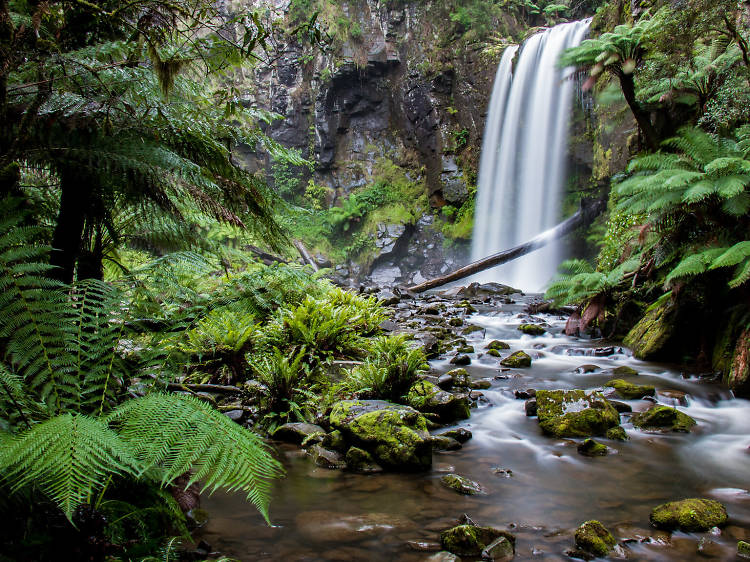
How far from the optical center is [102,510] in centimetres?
131

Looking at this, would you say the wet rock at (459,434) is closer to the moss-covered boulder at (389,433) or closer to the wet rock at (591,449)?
the moss-covered boulder at (389,433)

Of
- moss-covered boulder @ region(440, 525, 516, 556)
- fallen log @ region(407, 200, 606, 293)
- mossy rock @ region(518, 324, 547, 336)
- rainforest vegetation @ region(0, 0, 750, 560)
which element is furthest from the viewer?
fallen log @ region(407, 200, 606, 293)

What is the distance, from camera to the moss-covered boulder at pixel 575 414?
363cm

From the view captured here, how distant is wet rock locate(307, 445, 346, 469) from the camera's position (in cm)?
293

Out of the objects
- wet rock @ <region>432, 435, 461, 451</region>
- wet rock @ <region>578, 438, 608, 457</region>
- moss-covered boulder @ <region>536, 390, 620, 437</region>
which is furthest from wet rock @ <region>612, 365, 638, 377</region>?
wet rock @ <region>432, 435, 461, 451</region>

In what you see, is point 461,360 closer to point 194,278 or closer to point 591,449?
point 591,449

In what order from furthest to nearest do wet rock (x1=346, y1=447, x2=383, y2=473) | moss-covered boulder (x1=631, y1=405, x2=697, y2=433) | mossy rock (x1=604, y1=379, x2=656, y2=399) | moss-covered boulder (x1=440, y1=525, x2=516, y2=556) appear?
mossy rock (x1=604, y1=379, x2=656, y2=399), moss-covered boulder (x1=631, y1=405, x2=697, y2=433), wet rock (x1=346, y1=447, x2=383, y2=473), moss-covered boulder (x1=440, y1=525, x2=516, y2=556)

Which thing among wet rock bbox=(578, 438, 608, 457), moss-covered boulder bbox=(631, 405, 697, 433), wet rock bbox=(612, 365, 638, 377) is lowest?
wet rock bbox=(578, 438, 608, 457)

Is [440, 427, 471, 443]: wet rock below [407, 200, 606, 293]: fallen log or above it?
below

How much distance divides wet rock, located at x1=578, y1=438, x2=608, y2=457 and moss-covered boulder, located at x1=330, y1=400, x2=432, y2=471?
1.22m

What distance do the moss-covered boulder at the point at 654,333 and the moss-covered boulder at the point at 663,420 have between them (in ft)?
7.22

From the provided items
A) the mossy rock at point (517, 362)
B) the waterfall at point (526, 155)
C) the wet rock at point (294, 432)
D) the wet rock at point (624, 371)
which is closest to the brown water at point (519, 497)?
the wet rock at point (294, 432)

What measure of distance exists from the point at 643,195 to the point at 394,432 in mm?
4969

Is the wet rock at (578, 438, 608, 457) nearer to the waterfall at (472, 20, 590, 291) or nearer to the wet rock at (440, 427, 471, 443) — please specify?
the wet rock at (440, 427, 471, 443)
